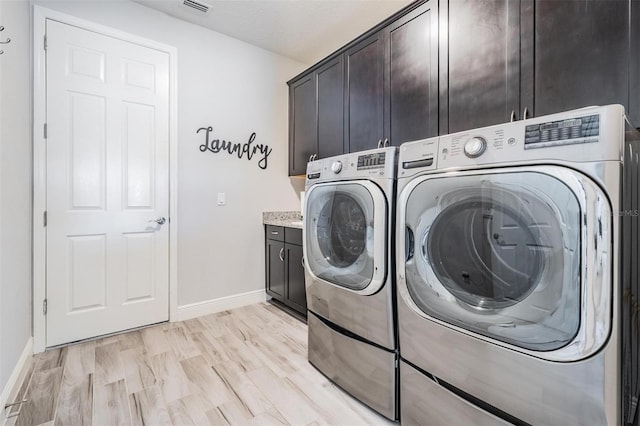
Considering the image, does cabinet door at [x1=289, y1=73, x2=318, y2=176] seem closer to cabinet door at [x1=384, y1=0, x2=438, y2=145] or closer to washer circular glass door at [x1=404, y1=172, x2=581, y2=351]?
cabinet door at [x1=384, y1=0, x2=438, y2=145]

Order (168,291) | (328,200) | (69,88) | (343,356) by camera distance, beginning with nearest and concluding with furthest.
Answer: (343,356), (328,200), (69,88), (168,291)

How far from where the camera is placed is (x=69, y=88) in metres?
2.12

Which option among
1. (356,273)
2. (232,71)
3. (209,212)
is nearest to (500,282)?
(356,273)

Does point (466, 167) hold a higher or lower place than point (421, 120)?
lower

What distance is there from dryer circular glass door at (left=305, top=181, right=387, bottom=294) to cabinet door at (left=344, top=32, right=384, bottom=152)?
2.51 feet

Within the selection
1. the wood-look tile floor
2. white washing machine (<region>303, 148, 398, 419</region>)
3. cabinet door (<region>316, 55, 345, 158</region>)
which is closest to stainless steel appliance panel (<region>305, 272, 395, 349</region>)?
white washing machine (<region>303, 148, 398, 419</region>)

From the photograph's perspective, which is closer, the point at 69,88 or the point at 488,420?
the point at 488,420

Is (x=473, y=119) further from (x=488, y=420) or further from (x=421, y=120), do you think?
(x=488, y=420)

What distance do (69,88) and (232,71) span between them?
1300 mm

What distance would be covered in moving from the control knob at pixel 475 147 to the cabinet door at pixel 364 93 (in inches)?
44.7

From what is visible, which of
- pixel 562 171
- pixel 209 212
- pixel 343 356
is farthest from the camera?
pixel 209 212

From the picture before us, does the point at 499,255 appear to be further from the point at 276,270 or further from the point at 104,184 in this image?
the point at 104,184

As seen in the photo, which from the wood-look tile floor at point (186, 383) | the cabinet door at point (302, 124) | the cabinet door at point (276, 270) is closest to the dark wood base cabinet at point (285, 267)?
the cabinet door at point (276, 270)

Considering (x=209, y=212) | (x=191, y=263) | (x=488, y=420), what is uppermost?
(x=209, y=212)
